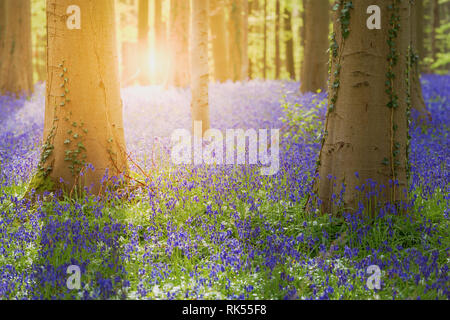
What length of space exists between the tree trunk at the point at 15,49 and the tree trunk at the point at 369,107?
1242 centimetres

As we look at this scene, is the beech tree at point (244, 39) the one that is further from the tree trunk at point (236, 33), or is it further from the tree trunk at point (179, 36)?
the tree trunk at point (179, 36)

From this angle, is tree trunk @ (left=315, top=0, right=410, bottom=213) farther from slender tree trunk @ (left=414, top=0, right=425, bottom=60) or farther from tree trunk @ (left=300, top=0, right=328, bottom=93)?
slender tree trunk @ (left=414, top=0, right=425, bottom=60)

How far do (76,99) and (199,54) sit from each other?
322 cm

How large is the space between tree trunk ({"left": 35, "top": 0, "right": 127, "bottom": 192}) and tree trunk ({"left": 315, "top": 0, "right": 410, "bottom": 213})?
10.1ft

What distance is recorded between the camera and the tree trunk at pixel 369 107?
171 inches

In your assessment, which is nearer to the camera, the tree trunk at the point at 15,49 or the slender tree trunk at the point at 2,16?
the tree trunk at the point at 15,49

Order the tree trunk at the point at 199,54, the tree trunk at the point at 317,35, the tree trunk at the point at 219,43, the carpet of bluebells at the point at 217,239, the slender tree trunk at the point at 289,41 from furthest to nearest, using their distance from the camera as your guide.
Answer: the slender tree trunk at the point at 289,41, the tree trunk at the point at 219,43, the tree trunk at the point at 317,35, the tree trunk at the point at 199,54, the carpet of bluebells at the point at 217,239

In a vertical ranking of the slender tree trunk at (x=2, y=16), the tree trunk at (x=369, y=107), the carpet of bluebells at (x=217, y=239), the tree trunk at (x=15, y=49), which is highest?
the slender tree trunk at (x=2, y=16)

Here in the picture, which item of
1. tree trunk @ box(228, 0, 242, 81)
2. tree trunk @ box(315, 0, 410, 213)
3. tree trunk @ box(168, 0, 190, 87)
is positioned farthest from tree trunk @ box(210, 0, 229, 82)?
tree trunk @ box(315, 0, 410, 213)

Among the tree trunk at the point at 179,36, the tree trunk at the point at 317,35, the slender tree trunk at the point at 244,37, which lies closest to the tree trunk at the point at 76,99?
the tree trunk at the point at 317,35

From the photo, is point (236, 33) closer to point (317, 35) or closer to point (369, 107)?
point (317, 35)

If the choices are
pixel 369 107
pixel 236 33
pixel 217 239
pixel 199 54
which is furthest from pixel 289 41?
pixel 217 239

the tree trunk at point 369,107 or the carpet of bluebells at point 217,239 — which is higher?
the tree trunk at point 369,107
